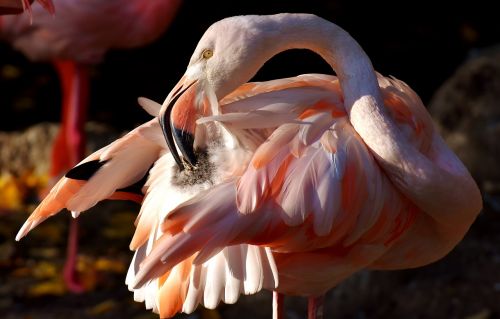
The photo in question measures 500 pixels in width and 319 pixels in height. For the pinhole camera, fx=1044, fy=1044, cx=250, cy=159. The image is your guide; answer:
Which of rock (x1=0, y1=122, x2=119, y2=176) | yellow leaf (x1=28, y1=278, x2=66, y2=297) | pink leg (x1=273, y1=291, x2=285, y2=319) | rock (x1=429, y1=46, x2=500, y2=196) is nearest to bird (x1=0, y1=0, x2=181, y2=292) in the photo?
yellow leaf (x1=28, y1=278, x2=66, y2=297)

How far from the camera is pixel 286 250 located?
236 centimetres

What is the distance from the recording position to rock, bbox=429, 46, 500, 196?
4.57 m

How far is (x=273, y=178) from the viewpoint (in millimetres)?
2283

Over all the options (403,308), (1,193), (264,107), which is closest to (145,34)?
(1,193)

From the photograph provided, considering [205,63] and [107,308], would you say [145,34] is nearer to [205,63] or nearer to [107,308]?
[107,308]

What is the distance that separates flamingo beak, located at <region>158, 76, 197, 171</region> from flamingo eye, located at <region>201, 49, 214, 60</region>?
61 mm

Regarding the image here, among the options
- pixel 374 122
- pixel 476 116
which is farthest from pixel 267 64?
pixel 374 122

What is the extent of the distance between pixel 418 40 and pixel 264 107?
130 inches

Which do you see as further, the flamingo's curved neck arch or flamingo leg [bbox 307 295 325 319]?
flamingo leg [bbox 307 295 325 319]

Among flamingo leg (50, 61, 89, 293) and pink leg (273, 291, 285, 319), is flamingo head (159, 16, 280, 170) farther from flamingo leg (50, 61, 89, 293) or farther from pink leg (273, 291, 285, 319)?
flamingo leg (50, 61, 89, 293)

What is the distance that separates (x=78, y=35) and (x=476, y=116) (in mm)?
1763

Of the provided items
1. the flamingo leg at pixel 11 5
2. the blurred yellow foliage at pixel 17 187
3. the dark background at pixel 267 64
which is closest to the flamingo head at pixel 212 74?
the flamingo leg at pixel 11 5

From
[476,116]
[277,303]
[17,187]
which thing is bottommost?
[17,187]

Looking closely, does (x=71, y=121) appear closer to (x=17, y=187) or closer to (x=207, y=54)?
(x=17, y=187)
